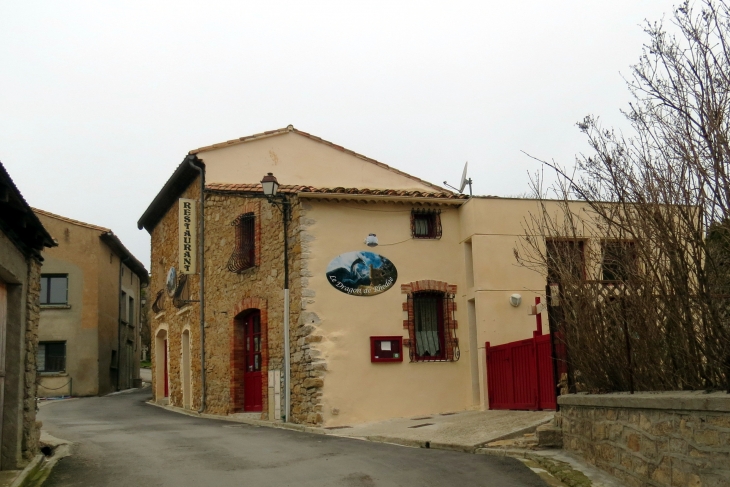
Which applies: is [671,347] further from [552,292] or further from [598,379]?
[552,292]

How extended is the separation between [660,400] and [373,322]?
8.99 m

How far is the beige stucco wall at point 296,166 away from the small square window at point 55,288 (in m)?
12.1

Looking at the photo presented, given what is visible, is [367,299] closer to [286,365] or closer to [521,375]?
[286,365]

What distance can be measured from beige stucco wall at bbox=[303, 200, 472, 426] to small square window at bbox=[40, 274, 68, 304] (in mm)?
16503

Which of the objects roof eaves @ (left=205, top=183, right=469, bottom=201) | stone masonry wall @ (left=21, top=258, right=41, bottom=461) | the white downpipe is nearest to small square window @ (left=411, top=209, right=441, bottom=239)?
roof eaves @ (left=205, top=183, right=469, bottom=201)

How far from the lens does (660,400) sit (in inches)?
273

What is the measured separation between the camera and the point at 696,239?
706cm

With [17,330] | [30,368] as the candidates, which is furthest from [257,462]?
[17,330]

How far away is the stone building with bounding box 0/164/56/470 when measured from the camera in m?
9.03

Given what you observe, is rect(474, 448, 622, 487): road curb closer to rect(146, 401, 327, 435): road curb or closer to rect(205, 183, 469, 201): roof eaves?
rect(146, 401, 327, 435): road curb

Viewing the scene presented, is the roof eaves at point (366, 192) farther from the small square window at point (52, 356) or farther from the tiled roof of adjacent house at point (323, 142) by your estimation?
the small square window at point (52, 356)

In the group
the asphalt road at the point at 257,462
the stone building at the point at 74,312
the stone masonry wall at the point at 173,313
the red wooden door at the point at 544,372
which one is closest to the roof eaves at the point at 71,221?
the stone building at the point at 74,312

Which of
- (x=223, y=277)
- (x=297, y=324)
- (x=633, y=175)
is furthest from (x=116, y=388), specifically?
(x=633, y=175)

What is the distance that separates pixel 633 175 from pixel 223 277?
1218 cm
